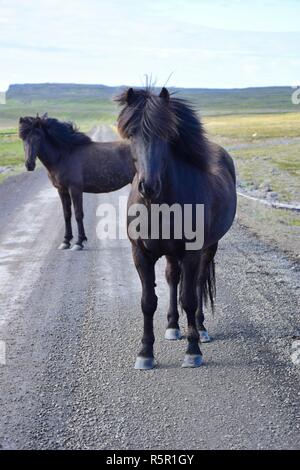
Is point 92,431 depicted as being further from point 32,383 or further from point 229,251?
point 229,251

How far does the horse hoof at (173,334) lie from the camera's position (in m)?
6.57

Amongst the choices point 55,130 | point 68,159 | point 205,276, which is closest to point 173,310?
point 205,276

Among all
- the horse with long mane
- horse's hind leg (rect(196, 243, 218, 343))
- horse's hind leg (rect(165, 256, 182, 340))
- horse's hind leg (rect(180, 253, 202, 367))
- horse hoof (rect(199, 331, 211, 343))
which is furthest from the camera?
horse's hind leg (rect(196, 243, 218, 343))

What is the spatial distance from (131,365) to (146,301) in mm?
640

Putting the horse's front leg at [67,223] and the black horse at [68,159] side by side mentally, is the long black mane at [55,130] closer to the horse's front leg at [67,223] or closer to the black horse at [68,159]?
the black horse at [68,159]

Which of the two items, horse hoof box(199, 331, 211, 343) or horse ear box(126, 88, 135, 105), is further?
horse hoof box(199, 331, 211, 343)

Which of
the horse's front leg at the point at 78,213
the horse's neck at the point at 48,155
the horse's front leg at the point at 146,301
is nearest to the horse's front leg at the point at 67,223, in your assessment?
the horse's front leg at the point at 78,213

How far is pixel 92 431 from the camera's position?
177 inches

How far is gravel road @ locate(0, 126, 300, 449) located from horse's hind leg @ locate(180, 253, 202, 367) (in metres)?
0.16

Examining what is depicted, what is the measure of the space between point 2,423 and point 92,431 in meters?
0.75

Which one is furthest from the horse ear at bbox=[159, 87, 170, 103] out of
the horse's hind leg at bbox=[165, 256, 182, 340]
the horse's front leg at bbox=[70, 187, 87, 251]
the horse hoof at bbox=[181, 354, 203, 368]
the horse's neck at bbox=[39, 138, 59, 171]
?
the horse's neck at bbox=[39, 138, 59, 171]

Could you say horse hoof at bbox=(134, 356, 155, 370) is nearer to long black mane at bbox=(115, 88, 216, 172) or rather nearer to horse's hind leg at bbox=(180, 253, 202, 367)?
horse's hind leg at bbox=(180, 253, 202, 367)

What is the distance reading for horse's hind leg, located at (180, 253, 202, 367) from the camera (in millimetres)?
5719
